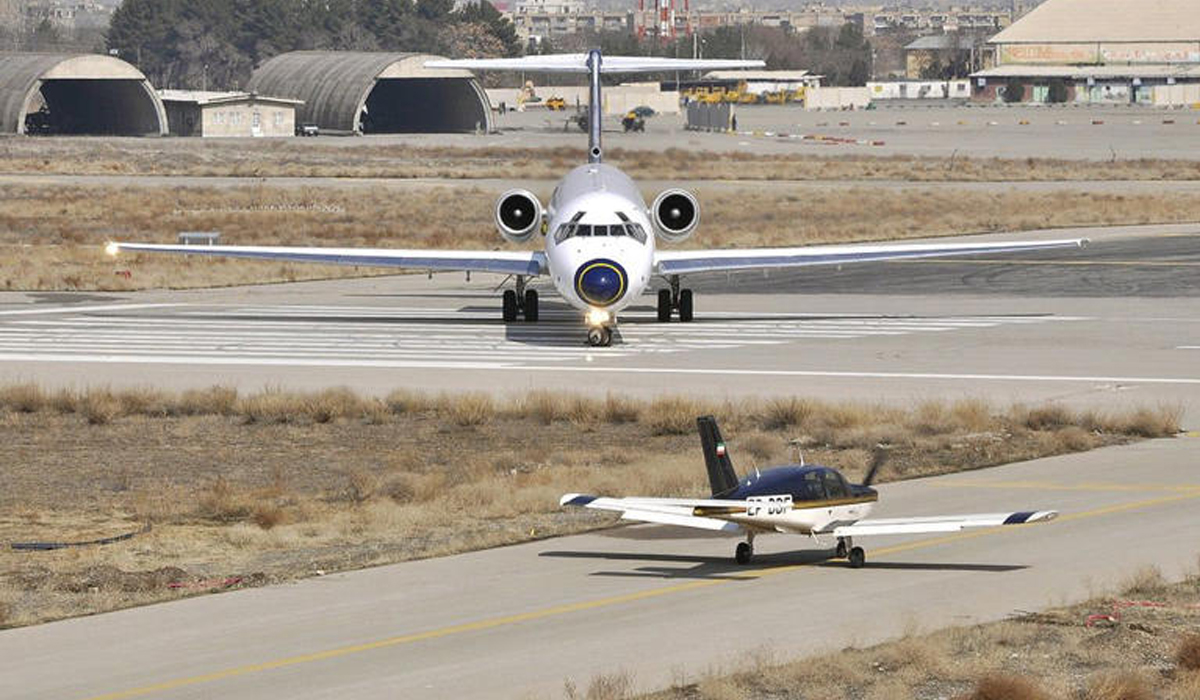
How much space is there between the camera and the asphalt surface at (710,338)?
123ft

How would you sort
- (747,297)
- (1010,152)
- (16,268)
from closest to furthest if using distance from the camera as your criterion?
(747,297) < (16,268) < (1010,152)

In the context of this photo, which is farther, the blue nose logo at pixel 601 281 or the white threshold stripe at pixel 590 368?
the blue nose logo at pixel 601 281

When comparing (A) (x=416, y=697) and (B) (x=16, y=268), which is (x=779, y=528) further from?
(B) (x=16, y=268)

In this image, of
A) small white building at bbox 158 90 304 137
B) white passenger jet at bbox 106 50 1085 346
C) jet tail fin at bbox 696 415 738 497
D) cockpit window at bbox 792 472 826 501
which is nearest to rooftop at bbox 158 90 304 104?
small white building at bbox 158 90 304 137

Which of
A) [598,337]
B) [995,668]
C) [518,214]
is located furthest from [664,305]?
[995,668]

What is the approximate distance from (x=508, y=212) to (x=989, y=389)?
14689 mm

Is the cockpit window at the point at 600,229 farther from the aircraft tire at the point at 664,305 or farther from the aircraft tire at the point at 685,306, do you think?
the aircraft tire at the point at 685,306

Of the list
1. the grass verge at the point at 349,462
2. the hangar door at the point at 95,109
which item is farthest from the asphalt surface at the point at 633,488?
the hangar door at the point at 95,109

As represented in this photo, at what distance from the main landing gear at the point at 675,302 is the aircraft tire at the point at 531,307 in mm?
2882

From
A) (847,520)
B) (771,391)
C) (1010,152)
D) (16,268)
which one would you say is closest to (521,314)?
(771,391)

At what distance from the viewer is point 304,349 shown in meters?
42.5

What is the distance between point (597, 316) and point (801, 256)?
6.76 metres

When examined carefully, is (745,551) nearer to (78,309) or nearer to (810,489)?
(810,489)

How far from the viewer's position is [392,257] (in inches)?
1837
